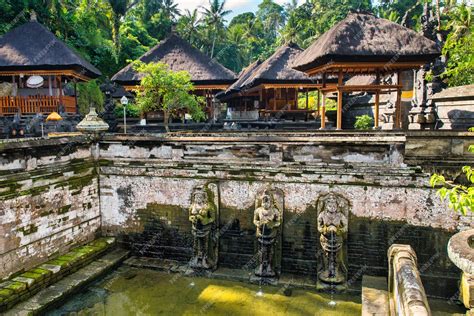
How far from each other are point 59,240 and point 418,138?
25.7 ft

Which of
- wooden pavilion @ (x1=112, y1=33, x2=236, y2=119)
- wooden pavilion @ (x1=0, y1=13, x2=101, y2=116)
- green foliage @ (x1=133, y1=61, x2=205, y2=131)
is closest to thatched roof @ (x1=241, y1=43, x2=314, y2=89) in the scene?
wooden pavilion @ (x1=112, y1=33, x2=236, y2=119)

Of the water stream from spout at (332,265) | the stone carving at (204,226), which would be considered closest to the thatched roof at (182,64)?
the stone carving at (204,226)

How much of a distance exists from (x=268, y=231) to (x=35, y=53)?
15.3 metres

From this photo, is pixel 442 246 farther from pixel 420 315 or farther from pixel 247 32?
pixel 247 32

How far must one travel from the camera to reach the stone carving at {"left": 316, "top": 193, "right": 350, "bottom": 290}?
277 inches

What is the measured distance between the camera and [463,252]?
351cm

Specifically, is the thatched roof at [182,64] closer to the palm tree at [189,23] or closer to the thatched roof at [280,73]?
the thatched roof at [280,73]

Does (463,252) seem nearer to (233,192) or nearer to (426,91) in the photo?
(233,192)

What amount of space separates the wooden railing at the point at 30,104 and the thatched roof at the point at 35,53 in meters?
1.39

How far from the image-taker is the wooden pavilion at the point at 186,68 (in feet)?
60.4

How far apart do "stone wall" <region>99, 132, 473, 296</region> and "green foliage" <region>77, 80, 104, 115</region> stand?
1923cm

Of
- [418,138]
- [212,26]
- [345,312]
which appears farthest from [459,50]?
[212,26]

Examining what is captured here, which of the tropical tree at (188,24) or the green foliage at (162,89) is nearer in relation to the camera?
the green foliage at (162,89)

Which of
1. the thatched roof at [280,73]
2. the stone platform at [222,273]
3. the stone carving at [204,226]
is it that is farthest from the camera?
the thatched roof at [280,73]
